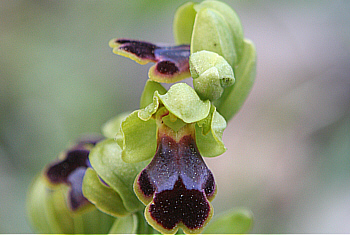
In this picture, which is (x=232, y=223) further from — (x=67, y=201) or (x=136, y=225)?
(x=67, y=201)

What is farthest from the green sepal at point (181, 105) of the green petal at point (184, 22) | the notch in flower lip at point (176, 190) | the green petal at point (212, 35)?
the green petal at point (184, 22)

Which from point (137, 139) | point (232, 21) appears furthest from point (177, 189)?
point (232, 21)

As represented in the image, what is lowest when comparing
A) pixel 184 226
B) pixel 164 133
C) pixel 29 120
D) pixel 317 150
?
pixel 184 226

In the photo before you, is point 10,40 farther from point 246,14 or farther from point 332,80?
point 332,80

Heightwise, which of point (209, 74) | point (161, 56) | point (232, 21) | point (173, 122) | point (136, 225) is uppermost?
point (232, 21)

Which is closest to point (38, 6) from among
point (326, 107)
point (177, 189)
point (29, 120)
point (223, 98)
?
point (29, 120)

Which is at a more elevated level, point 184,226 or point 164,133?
point 164,133

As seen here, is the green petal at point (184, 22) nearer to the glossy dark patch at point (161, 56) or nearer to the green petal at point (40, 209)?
the glossy dark patch at point (161, 56)

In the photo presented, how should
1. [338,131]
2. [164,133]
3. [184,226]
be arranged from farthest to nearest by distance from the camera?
1. [338,131]
2. [164,133]
3. [184,226]
